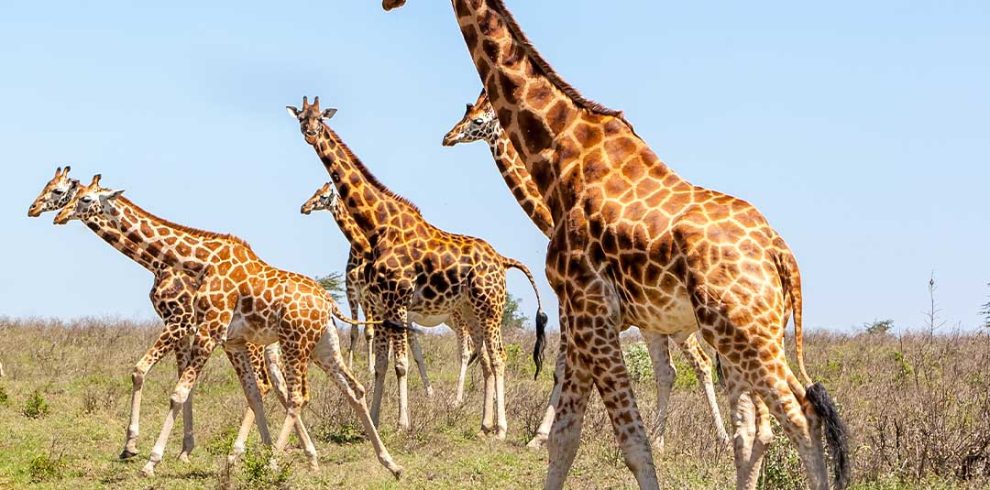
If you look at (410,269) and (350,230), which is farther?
(350,230)

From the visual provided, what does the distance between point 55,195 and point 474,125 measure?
4539 millimetres

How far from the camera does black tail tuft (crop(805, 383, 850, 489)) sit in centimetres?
621

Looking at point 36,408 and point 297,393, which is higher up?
point 297,393

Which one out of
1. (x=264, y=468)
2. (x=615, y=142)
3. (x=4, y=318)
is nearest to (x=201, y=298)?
(x=264, y=468)

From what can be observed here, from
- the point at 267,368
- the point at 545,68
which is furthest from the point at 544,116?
the point at 267,368

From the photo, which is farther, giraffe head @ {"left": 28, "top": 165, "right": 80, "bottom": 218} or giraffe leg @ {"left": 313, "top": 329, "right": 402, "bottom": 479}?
giraffe head @ {"left": 28, "top": 165, "right": 80, "bottom": 218}

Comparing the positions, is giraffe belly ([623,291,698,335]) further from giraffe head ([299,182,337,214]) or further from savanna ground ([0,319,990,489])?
giraffe head ([299,182,337,214])

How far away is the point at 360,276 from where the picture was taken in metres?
15.3

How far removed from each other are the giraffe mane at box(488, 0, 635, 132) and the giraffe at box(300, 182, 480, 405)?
6.40m

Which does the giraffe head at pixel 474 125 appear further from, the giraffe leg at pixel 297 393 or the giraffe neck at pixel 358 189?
the giraffe leg at pixel 297 393

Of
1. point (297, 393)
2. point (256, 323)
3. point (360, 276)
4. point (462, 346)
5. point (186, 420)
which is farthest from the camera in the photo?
point (462, 346)

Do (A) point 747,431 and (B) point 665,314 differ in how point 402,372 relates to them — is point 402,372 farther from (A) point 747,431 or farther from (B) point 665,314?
(B) point 665,314

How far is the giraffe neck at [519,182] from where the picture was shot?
11.5 metres

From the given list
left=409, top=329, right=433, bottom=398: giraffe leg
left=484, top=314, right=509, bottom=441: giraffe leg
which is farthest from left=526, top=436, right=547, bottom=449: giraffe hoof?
left=409, top=329, right=433, bottom=398: giraffe leg
